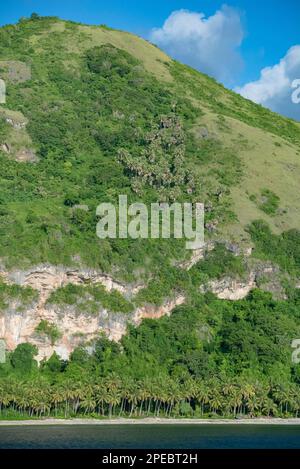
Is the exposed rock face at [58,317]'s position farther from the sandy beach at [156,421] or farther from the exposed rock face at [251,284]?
the exposed rock face at [251,284]

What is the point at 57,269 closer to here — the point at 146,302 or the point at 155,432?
the point at 146,302

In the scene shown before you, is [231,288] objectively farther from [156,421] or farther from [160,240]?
[156,421]

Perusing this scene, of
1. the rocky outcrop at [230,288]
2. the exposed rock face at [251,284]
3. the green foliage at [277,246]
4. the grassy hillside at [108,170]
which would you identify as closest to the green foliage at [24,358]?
the grassy hillside at [108,170]

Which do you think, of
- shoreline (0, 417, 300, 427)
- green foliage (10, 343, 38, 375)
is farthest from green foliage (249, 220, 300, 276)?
green foliage (10, 343, 38, 375)

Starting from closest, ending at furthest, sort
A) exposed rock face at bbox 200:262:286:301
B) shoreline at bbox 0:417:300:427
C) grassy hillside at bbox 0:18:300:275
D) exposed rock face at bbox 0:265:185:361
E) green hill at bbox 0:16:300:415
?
shoreline at bbox 0:417:300:427 → exposed rock face at bbox 0:265:185:361 → green hill at bbox 0:16:300:415 → grassy hillside at bbox 0:18:300:275 → exposed rock face at bbox 200:262:286:301

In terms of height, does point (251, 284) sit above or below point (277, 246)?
below

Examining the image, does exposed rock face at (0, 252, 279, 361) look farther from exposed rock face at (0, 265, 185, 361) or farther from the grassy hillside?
the grassy hillside

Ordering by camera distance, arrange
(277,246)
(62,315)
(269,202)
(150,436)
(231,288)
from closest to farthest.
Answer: (150,436), (62,315), (231,288), (277,246), (269,202)

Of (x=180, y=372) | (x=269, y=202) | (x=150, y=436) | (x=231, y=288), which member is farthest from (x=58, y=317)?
(x=269, y=202)
